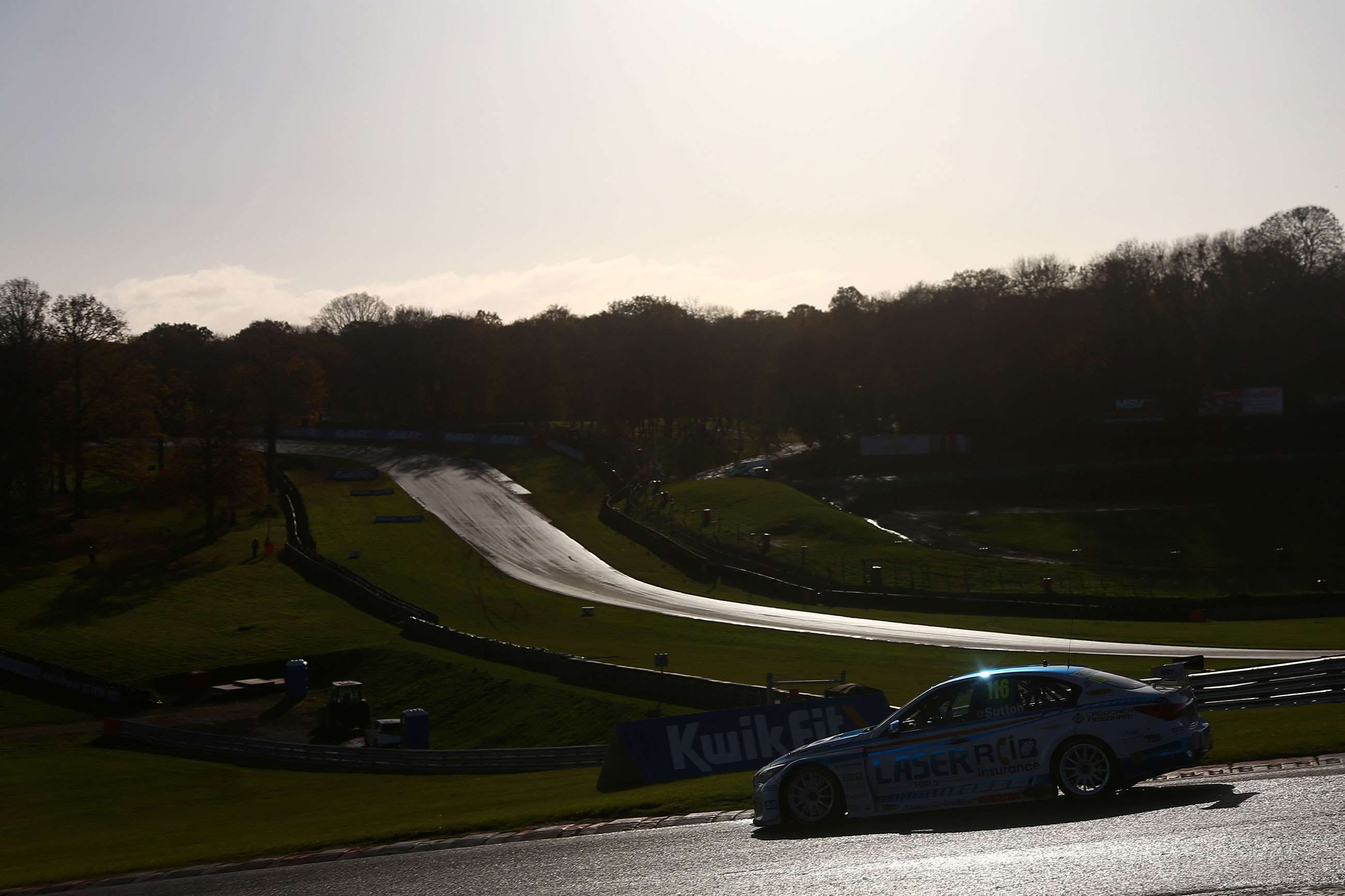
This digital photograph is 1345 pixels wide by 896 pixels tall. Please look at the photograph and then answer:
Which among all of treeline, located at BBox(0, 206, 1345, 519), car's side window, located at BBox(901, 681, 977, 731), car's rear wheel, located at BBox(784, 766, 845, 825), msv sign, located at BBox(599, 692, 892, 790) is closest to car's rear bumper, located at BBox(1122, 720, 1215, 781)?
car's side window, located at BBox(901, 681, 977, 731)

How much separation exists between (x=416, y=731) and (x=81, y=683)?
20.5 metres

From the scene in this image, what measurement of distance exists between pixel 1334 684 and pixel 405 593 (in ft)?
188

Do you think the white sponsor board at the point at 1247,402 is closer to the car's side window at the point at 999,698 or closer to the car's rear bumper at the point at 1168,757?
the car's rear bumper at the point at 1168,757

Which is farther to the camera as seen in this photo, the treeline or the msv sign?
the treeline

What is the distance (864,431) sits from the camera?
126312mm

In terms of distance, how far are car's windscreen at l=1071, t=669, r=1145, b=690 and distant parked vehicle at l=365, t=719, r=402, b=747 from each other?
3035cm

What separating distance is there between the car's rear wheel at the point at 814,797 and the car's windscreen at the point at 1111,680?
353 cm

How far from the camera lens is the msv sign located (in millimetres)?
22688

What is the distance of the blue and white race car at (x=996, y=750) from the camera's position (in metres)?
14.4

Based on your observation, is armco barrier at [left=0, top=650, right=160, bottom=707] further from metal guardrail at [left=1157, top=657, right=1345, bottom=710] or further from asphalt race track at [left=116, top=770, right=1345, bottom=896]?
metal guardrail at [left=1157, top=657, right=1345, bottom=710]

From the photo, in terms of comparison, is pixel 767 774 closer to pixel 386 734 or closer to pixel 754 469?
pixel 386 734

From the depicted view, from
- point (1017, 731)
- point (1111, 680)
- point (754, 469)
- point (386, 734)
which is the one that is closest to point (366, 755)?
point (386, 734)

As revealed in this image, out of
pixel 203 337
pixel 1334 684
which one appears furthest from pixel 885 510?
pixel 203 337

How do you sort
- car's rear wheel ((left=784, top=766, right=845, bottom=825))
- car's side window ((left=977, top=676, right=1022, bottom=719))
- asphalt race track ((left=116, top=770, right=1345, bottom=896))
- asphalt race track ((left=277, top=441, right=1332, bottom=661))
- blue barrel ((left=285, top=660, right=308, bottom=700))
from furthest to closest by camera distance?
blue barrel ((left=285, top=660, right=308, bottom=700))
asphalt race track ((left=277, top=441, right=1332, bottom=661))
car's rear wheel ((left=784, top=766, right=845, bottom=825))
car's side window ((left=977, top=676, right=1022, bottom=719))
asphalt race track ((left=116, top=770, right=1345, bottom=896))
